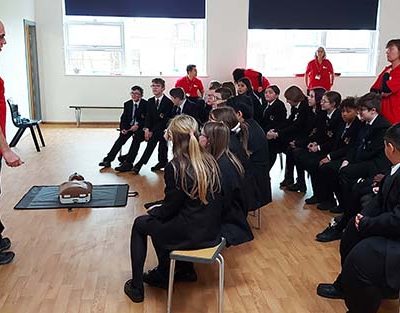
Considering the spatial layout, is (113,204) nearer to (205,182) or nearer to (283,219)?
(283,219)

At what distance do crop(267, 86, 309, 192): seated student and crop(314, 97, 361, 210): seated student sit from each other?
499 millimetres

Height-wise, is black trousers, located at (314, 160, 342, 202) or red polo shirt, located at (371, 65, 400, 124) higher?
red polo shirt, located at (371, 65, 400, 124)

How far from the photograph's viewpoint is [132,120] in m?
6.29

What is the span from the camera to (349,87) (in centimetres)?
991

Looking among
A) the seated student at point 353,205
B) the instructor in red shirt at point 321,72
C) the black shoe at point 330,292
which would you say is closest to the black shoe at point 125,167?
the seated student at point 353,205

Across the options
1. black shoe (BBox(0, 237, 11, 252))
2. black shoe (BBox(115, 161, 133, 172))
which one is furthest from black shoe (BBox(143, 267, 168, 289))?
black shoe (BBox(115, 161, 133, 172))

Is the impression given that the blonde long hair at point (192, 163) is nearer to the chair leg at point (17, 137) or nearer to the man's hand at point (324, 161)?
the man's hand at point (324, 161)

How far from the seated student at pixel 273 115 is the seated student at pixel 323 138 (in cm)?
44

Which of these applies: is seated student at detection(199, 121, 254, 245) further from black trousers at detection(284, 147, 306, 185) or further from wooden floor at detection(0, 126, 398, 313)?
black trousers at detection(284, 147, 306, 185)

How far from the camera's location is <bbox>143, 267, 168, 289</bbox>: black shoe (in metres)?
2.99

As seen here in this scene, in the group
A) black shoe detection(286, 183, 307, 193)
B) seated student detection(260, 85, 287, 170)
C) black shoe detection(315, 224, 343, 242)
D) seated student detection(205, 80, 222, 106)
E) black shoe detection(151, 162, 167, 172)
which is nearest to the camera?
black shoe detection(315, 224, 343, 242)

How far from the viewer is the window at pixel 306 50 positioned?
9758mm

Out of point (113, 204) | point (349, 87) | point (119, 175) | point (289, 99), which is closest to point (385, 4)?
point (349, 87)

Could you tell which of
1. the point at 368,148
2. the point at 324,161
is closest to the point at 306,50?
the point at 324,161
